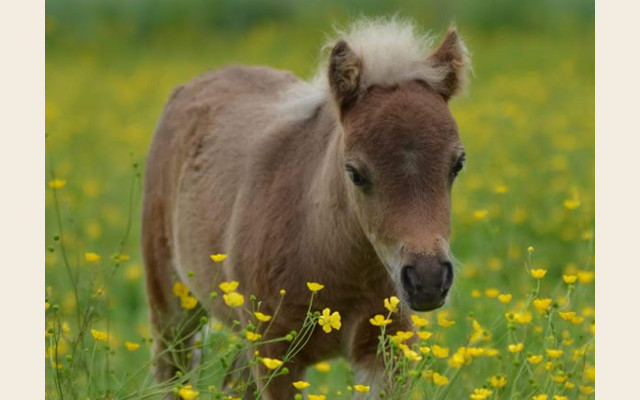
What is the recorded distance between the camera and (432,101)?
12.5ft

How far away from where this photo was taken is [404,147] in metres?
3.61

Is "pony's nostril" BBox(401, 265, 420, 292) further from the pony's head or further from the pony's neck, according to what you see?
the pony's neck

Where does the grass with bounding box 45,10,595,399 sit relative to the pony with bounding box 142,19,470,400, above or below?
below

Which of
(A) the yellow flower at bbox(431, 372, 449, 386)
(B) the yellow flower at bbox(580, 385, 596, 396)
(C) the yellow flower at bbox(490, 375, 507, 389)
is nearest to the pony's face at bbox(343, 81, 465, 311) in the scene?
(A) the yellow flower at bbox(431, 372, 449, 386)

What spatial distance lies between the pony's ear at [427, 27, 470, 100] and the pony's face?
7.3 inches

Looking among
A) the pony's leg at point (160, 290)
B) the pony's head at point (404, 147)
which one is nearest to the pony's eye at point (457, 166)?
the pony's head at point (404, 147)

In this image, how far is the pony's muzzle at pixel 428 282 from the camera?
3.40 meters

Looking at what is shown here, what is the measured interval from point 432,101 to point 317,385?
2324mm

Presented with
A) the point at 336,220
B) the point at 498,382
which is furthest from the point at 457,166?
the point at 498,382

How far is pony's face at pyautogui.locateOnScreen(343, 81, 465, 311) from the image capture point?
3438 mm

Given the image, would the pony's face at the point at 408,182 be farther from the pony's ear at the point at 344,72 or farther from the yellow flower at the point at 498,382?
the yellow flower at the point at 498,382

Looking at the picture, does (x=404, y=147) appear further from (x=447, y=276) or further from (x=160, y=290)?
(x=160, y=290)

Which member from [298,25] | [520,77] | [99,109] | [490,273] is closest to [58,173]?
[99,109]

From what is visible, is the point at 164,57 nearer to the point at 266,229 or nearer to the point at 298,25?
the point at 298,25
